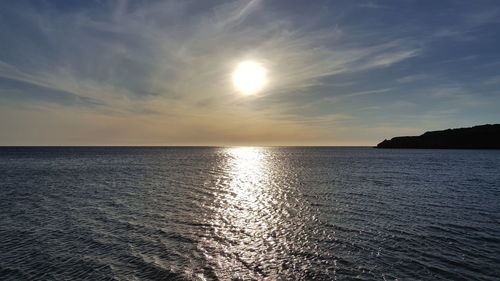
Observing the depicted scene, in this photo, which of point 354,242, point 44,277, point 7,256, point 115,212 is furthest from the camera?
point 115,212

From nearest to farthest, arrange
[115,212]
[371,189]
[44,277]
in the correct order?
1. [44,277]
2. [115,212]
3. [371,189]

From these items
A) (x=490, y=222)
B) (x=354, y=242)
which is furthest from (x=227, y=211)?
(x=490, y=222)

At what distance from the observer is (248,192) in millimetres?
46656

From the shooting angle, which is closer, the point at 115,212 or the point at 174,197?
the point at 115,212

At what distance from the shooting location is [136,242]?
70.8 ft

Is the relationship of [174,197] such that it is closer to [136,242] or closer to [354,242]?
[136,242]

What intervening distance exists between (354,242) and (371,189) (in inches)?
1087

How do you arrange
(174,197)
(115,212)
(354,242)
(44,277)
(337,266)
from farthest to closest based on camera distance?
(174,197), (115,212), (354,242), (337,266), (44,277)

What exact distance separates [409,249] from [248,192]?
95.4ft

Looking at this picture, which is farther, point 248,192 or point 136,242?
point 248,192

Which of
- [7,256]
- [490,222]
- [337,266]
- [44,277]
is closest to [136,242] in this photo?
[44,277]

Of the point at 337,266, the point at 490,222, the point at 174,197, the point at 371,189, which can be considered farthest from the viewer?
the point at 371,189

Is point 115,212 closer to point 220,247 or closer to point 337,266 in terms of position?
point 220,247

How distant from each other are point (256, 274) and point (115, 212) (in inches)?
847
